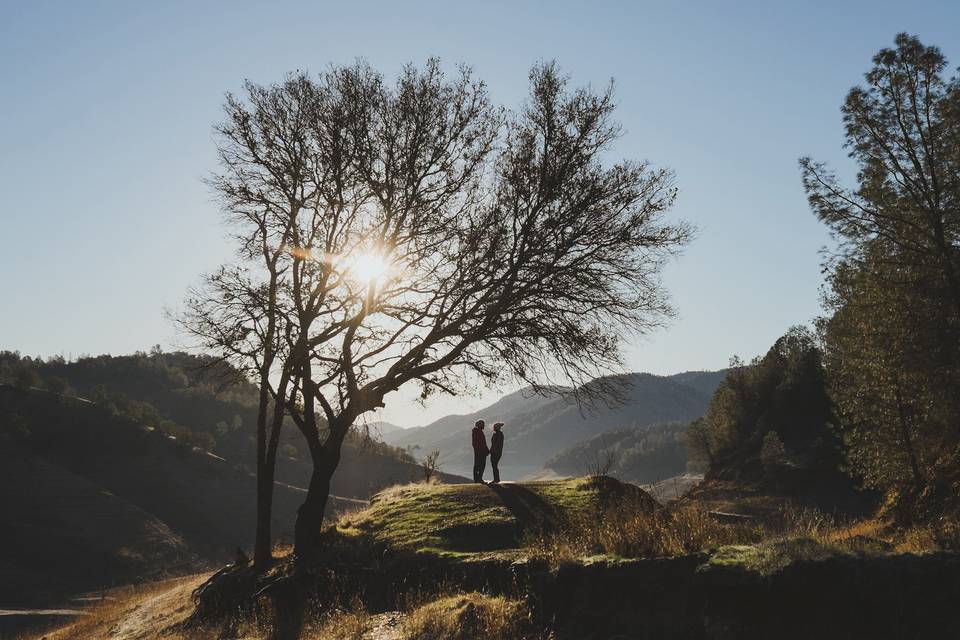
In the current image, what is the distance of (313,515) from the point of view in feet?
59.8

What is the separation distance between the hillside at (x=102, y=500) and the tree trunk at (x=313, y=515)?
50000 millimetres

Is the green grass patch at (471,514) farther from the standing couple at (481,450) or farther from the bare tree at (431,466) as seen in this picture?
the bare tree at (431,466)

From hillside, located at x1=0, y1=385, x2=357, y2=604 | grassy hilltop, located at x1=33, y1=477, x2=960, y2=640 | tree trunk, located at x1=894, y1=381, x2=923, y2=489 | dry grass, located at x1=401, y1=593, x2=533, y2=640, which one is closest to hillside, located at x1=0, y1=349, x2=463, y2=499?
hillside, located at x1=0, y1=385, x2=357, y2=604

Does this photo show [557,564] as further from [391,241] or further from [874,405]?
[874,405]

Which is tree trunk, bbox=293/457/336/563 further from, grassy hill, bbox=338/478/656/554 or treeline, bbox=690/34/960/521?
treeline, bbox=690/34/960/521

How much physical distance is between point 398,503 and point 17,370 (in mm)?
111966

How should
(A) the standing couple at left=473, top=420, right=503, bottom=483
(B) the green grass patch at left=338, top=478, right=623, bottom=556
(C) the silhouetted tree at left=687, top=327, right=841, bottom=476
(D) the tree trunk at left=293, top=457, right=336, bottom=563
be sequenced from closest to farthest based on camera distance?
(B) the green grass patch at left=338, top=478, right=623, bottom=556
(D) the tree trunk at left=293, top=457, right=336, bottom=563
(A) the standing couple at left=473, top=420, right=503, bottom=483
(C) the silhouetted tree at left=687, top=327, right=841, bottom=476

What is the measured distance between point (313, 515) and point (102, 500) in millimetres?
70389

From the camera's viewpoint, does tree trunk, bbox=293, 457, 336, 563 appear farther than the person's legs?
No

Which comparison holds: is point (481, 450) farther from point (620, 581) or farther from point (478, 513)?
point (620, 581)

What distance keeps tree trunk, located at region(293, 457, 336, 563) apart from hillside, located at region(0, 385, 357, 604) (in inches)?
1968

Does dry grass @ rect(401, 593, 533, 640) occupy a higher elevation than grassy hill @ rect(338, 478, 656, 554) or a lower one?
lower

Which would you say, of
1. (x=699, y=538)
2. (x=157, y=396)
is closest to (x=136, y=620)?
(x=699, y=538)

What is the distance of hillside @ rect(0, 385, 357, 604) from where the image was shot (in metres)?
62.0
